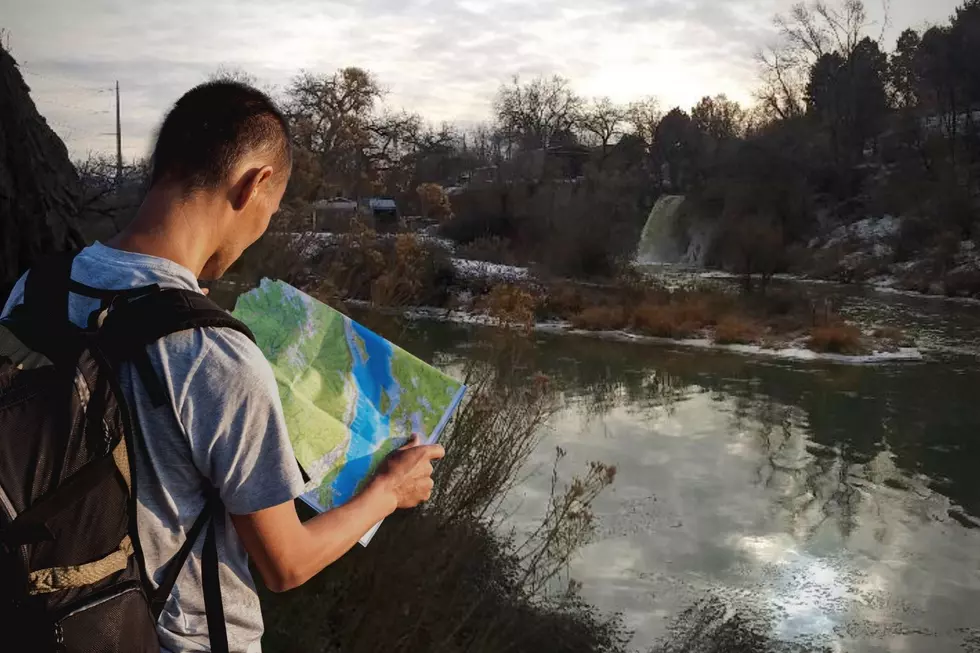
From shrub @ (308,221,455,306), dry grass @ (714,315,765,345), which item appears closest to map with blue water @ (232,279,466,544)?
shrub @ (308,221,455,306)

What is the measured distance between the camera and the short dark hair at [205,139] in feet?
4.43

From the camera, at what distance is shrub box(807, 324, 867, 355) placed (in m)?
17.6

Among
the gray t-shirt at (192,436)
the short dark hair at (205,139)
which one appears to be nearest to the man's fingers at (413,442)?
the gray t-shirt at (192,436)

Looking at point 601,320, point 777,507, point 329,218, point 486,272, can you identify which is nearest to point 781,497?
point 777,507

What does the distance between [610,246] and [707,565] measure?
79.6ft

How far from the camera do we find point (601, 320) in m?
20.8

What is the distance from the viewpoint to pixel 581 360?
16.2 m

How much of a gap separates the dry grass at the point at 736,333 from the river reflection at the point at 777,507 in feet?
14.4

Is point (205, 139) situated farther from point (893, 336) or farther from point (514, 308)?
point (893, 336)

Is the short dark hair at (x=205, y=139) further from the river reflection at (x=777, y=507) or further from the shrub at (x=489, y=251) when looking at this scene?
the shrub at (x=489, y=251)

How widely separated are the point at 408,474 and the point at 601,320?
1938cm

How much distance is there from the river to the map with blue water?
14.1 feet

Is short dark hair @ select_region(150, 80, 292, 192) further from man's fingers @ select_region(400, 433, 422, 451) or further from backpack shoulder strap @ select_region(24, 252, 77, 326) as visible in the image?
man's fingers @ select_region(400, 433, 422, 451)

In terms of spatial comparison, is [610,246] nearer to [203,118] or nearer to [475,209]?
[475,209]
